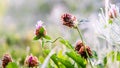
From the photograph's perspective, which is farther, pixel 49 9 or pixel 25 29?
pixel 49 9

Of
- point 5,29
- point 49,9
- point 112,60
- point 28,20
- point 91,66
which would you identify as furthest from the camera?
point 49,9

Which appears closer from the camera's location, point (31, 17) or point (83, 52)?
point (83, 52)

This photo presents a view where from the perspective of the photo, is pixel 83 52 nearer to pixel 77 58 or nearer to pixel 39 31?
pixel 77 58

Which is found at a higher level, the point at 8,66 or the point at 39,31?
the point at 39,31

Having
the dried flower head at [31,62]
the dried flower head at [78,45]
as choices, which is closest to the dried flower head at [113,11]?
the dried flower head at [78,45]

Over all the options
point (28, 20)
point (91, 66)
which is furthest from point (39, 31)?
point (28, 20)

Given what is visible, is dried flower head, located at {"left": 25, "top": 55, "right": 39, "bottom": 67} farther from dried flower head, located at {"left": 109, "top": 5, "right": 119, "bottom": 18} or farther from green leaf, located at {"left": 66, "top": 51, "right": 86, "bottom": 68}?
dried flower head, located at {"left": 109, "top": 5, "right": 119, "bottom": 18}

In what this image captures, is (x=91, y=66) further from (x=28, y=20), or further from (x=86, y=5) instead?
(x=28, y=20)

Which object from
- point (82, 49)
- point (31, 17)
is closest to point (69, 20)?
point (82, 49)

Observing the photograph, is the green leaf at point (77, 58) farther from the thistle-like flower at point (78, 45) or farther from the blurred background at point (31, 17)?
the blurred background at point (31, 17)

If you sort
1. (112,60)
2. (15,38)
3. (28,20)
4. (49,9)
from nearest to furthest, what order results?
(112,60) → (15,38) → (28,20) → (49,9)
